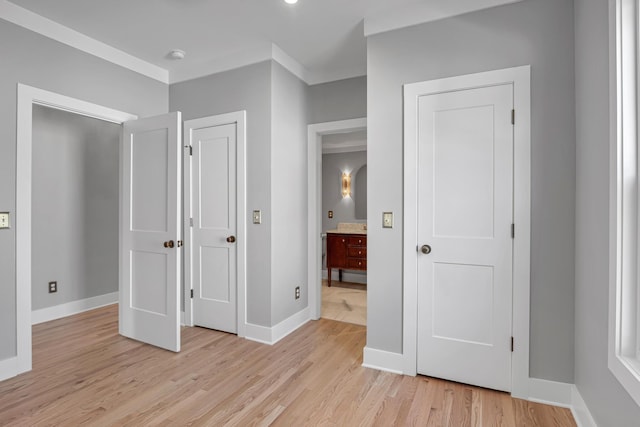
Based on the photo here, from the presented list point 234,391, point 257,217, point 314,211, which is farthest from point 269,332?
point 314,211

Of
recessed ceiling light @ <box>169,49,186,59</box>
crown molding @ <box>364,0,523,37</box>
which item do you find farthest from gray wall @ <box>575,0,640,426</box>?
recessed ceiling light @ <box>169,49,186,59</box>

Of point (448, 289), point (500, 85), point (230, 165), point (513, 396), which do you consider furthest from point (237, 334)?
point (500, 85)

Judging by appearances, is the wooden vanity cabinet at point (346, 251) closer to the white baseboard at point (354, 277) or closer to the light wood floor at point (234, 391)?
the white baseboard at point (354, 277)

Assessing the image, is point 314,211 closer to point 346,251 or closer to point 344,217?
→ point 346,251

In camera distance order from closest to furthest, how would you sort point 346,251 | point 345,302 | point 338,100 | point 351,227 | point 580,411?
point 580,411 → point 338,100 → point 345,302 → point 346,251 → point 351,227

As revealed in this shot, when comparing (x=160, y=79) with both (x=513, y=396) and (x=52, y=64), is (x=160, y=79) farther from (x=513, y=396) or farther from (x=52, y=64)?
(x=513, y=396)

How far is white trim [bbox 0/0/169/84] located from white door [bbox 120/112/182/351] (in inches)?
25.0

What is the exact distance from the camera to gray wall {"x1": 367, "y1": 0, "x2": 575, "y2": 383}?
6.56 feet

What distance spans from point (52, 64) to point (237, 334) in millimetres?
2743

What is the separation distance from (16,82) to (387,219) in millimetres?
2896

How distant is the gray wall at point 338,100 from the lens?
3.42m

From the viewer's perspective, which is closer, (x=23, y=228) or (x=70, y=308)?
(x=23, y=228)

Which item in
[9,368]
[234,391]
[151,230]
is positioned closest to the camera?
[234,391]

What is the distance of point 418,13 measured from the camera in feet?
7.80
